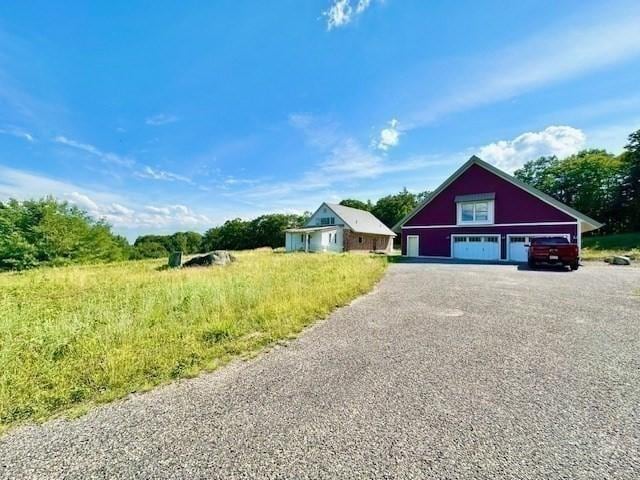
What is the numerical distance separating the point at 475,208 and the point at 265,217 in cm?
4337

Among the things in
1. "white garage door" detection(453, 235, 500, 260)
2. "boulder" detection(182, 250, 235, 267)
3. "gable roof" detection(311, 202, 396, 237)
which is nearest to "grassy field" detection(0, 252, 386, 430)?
"boulder" detection(182, 250, 235, 267)

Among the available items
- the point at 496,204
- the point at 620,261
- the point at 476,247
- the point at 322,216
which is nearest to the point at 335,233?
the point at 322,216

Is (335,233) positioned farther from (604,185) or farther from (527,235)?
(604,185)

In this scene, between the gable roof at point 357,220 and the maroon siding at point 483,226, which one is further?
the gable roof at point 357,220

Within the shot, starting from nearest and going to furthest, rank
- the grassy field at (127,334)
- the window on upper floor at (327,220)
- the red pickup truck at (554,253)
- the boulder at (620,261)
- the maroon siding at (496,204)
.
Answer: the grassy field at (127,334), the red pickup truck at (554,253), the boulder at (620,261), the maroon siding at (496,204), the window on upper floor at (327,220)

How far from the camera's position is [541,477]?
1.78 metres

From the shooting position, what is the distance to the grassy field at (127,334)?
113 inches

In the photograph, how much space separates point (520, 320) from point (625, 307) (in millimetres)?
2913

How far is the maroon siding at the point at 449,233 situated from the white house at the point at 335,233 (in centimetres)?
882

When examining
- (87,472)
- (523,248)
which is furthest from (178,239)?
(87,472)

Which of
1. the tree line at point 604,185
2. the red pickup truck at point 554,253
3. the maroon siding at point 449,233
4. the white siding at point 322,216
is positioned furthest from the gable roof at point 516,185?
the tree line at point 604,185

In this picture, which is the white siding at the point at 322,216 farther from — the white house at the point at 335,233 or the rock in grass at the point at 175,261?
the rock in grass at the point at 175,261

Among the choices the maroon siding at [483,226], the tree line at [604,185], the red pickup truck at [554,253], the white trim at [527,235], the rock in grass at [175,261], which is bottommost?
the rock in grass at [175,261]

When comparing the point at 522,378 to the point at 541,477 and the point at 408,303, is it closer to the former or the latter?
the point at 541,477
